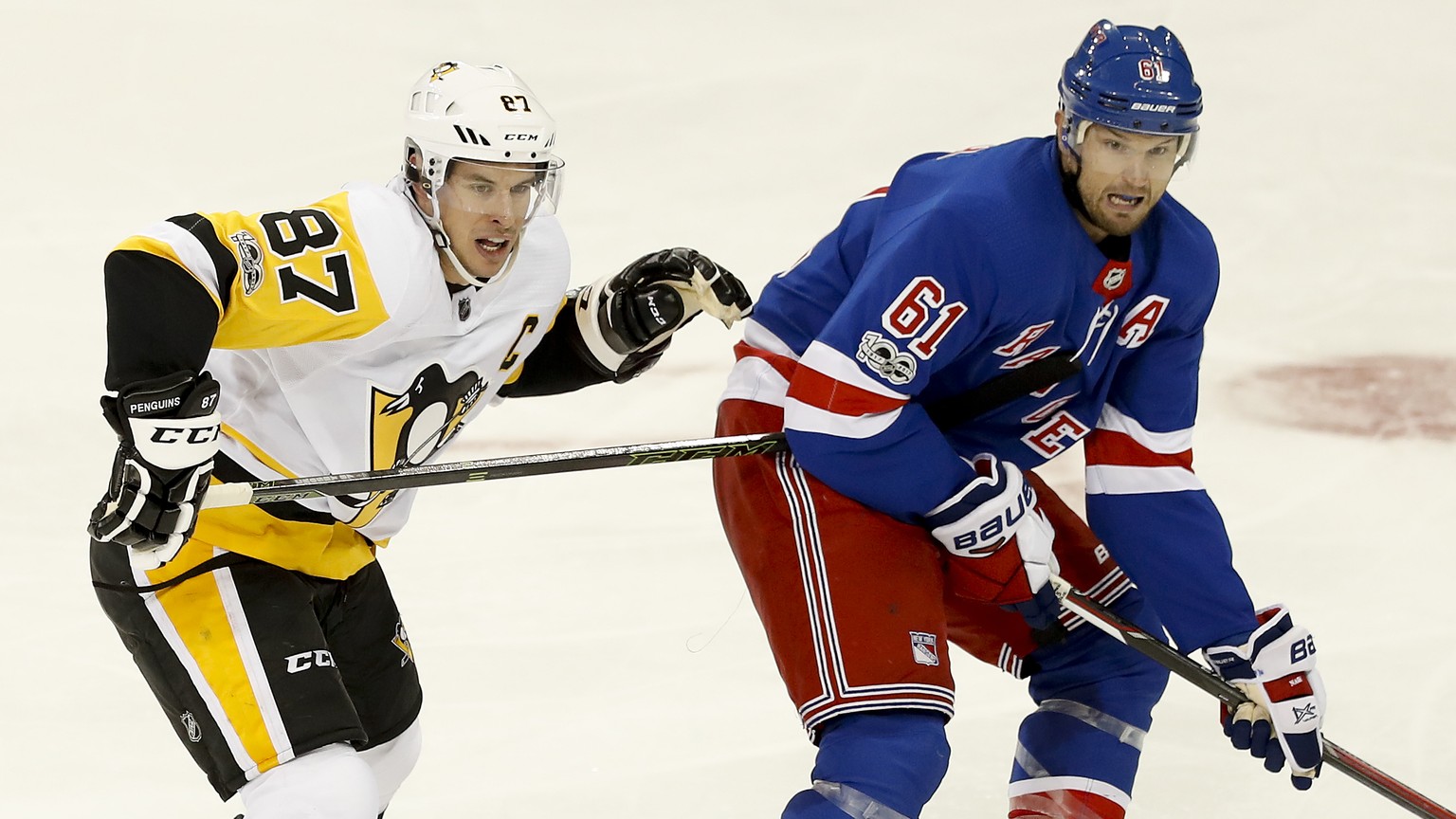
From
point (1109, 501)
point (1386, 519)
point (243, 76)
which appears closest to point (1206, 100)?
point (1386, 519)

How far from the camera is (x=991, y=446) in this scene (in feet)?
9.29

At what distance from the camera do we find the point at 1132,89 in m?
2.44

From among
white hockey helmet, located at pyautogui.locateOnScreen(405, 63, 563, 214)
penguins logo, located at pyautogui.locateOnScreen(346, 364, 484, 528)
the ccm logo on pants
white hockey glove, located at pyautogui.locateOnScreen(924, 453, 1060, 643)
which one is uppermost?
white hockey helmet, located at pyautogui.locateOnScreen(405, 63, 563, 214)

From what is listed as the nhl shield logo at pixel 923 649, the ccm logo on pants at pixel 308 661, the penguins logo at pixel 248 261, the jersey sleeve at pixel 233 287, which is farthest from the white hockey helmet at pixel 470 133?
the nhl shield logo at pixel 923 649

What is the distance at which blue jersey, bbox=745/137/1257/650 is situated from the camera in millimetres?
2469

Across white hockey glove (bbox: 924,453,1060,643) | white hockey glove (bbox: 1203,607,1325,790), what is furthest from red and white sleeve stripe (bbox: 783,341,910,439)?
white hockey glove (bbox: 1203,607,1325,790)

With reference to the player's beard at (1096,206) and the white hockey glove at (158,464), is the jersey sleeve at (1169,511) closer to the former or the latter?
the player's beard at (1096,206)

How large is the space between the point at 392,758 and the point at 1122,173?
5.02ft

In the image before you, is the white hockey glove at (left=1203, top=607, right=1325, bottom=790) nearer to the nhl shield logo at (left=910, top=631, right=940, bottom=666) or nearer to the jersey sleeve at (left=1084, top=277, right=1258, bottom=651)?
the jersey sleeve at (left=1084, top=277, right=1258, bottom=651)

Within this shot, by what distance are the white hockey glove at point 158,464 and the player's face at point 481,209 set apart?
0.43 meters

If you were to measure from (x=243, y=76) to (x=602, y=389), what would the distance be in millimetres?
2382

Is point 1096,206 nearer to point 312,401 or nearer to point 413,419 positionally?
point 413,419

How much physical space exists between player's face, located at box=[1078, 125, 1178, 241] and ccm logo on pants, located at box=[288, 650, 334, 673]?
1.31 m

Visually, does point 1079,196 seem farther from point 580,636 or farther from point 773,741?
point 580,636
